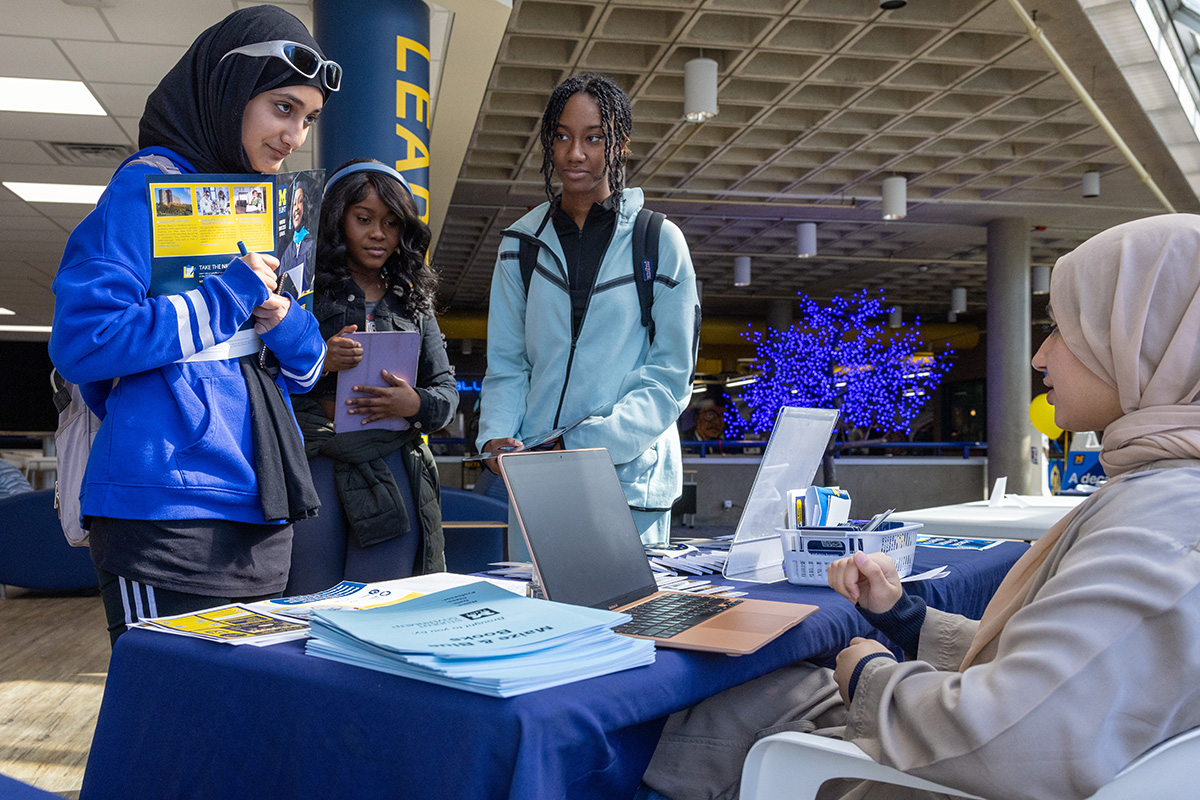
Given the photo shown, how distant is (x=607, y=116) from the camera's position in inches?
75.5

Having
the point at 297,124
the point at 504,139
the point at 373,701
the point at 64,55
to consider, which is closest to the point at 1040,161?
the point at 504,139

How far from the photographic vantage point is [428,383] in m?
2.11

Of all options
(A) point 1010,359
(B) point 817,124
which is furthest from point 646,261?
(A) point 1010,359

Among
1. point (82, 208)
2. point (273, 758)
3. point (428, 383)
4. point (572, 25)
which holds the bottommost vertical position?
point (273, 758)

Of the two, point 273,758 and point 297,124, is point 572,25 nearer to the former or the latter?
point 297,124

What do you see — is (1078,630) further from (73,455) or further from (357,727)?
(73,455)

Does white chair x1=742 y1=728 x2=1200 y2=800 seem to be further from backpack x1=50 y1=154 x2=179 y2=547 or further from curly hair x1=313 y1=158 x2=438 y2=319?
curly hair x1=313 y1=158 x2=438 y2=319

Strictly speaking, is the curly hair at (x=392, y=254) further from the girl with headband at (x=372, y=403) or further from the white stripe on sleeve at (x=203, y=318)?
the white stripe on sleeve at (x=203, y=318)

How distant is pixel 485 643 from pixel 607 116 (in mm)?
1378

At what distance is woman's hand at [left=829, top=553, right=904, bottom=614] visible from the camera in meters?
1.13

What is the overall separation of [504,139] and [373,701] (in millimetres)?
8327

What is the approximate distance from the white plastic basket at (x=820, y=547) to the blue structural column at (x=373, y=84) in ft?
10.3

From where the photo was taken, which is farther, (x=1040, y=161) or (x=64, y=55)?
(x=1040, y=161)

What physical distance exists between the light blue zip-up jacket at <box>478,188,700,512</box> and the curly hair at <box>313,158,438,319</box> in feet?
0.66
